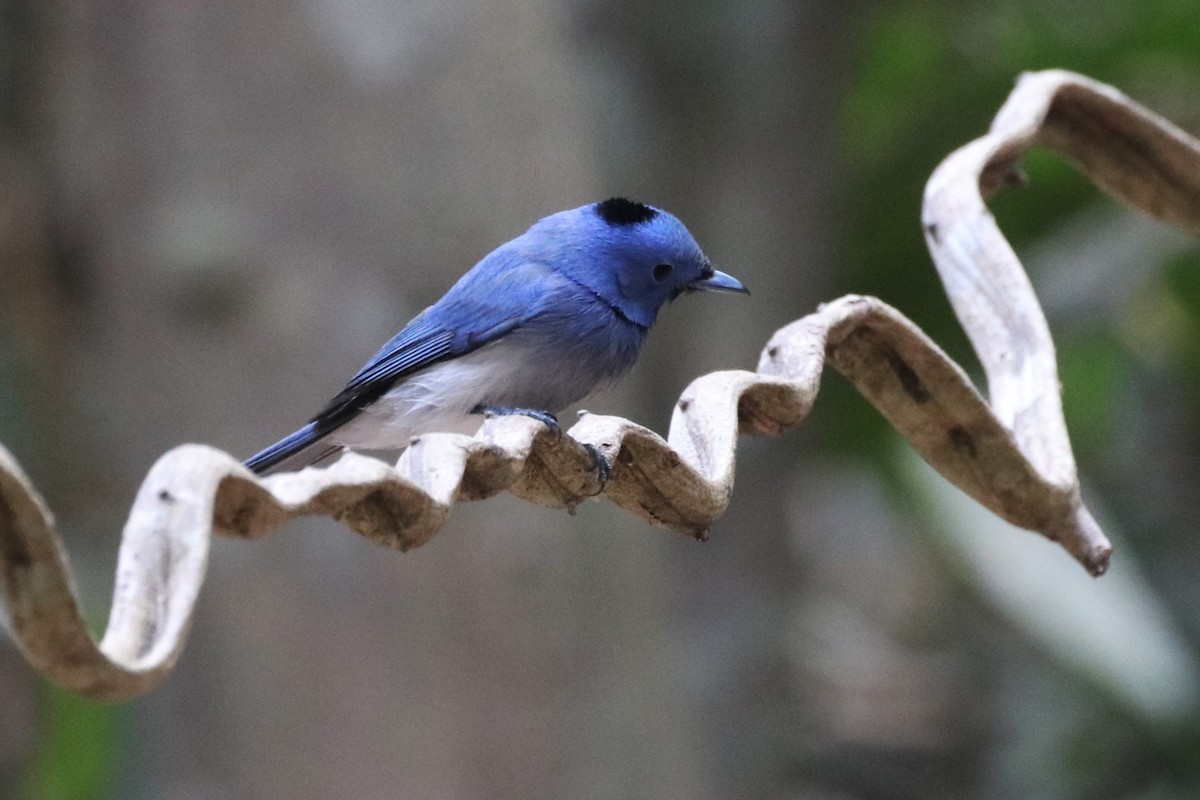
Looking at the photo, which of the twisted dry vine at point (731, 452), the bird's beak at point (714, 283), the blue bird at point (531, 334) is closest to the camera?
the twisted dry vine at point (731, 452)

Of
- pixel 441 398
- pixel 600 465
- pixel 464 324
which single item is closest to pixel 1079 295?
pixel 464 324

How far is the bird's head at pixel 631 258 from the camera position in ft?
10.2

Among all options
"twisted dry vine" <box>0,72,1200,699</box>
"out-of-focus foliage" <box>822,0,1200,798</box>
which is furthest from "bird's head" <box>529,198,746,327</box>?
"out-of-focus foliage" <box>822,0,1200,798</box>

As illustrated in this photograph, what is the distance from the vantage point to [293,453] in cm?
309

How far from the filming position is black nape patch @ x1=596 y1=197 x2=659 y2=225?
123 inches

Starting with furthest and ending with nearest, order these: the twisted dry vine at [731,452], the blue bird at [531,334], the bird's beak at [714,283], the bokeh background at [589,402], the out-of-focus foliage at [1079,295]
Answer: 1. the out-of-focus foliage at [1079,295]
2. the bokeh background at [589,402]
3. the bird's beak at [714,283]
4. the blue bird at [531,334]
5. the twisted dry vine at [731,452]

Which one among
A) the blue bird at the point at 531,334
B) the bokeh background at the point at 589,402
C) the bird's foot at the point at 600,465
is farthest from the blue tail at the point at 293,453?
the bird's foot at the point at 600,465

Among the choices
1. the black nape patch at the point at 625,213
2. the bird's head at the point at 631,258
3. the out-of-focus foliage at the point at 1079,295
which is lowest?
the out-of-focus foliage at the point at 1079,295

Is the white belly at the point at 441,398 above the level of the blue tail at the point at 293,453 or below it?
above

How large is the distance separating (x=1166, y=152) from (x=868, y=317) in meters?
0.92

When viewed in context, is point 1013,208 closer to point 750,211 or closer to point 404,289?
point 750,211

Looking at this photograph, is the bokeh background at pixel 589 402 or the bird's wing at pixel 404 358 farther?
the bokeh background at pixel 589 402

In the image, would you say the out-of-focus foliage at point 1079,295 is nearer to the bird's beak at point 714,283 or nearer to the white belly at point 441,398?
the bird's beak at point 714,283

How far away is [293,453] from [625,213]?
806mm
